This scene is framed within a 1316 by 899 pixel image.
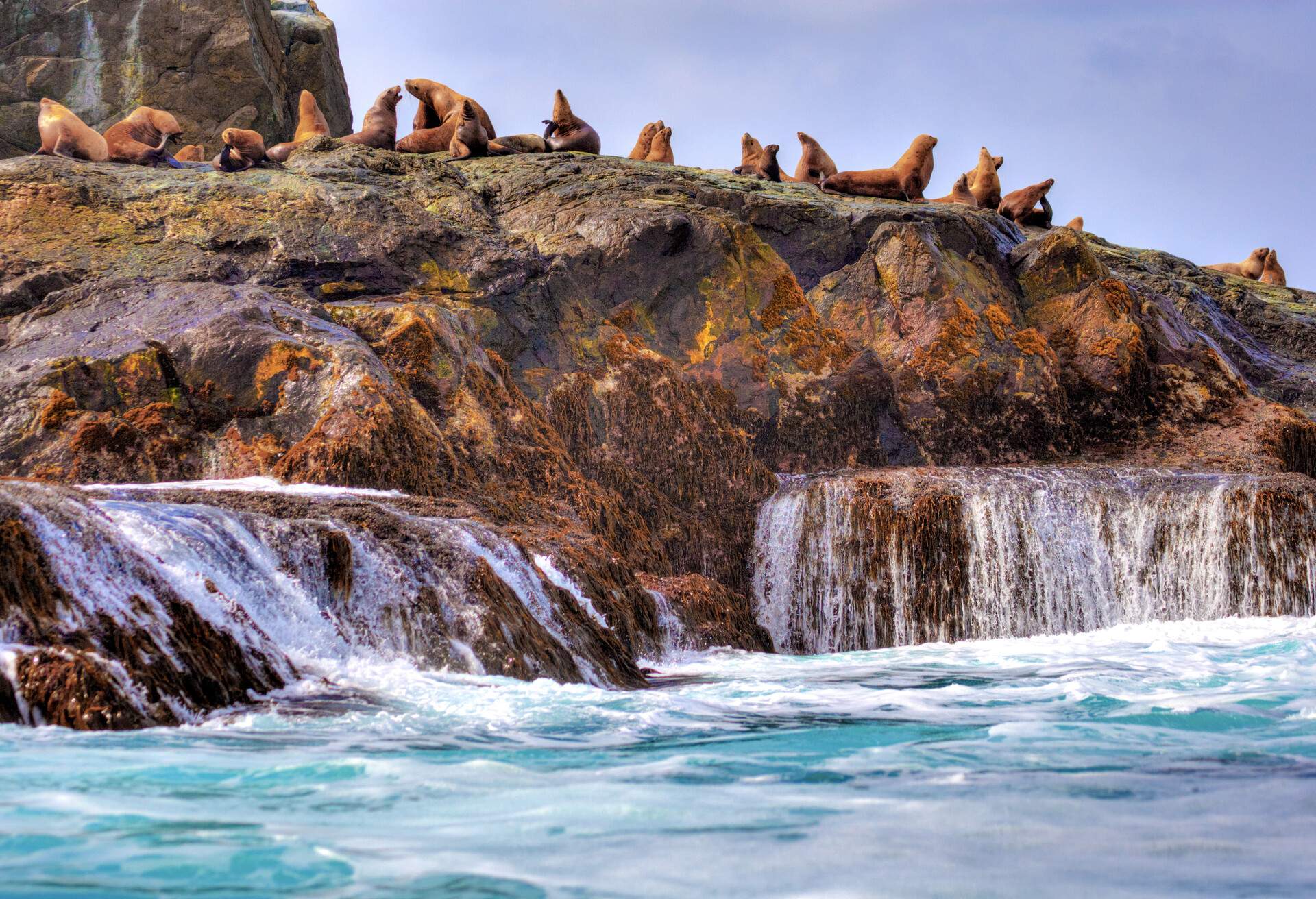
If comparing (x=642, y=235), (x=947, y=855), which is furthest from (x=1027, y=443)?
(x=947, y=855)

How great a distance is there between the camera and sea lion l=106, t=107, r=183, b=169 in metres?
13.2

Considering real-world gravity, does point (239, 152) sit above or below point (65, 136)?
below

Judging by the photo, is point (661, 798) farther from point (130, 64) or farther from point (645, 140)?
point (130, 64)

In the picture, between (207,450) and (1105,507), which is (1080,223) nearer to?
(1105,507)

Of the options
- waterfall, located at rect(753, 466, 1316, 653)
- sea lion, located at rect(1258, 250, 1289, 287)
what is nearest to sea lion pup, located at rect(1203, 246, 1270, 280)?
sea lion, located at rect(1258, 250, 1289, 287)

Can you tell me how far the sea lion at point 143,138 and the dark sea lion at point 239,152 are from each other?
0.64 meters

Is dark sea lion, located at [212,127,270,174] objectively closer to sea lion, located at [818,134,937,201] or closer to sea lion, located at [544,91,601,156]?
sea lion, located at [544,91,601,156]

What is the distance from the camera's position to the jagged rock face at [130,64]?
18.7 metres

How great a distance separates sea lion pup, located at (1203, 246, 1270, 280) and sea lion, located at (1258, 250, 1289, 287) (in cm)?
4

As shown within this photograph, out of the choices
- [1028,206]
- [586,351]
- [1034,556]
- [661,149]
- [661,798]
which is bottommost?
[661,798]

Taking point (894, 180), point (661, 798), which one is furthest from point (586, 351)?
point (661, 798)

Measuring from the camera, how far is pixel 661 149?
54.1 ft

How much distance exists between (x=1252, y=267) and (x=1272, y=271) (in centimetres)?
32

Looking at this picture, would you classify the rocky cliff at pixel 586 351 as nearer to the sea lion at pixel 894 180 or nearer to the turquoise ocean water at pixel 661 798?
the sea lion at pixel 894 180
